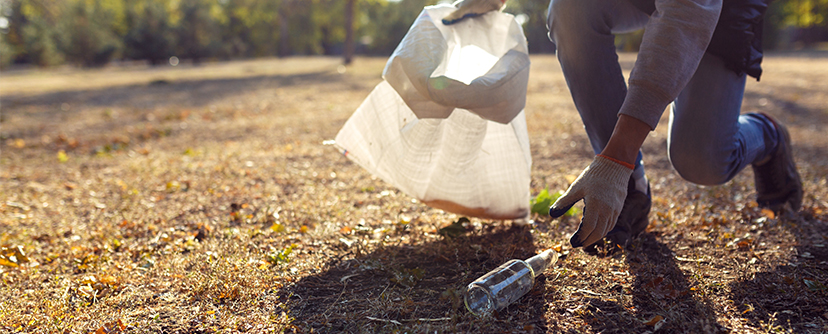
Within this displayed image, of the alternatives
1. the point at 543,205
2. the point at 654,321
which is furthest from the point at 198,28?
the point at 654,321

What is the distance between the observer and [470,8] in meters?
1.91

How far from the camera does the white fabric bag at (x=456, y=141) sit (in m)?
1.90

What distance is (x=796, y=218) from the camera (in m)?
2.10

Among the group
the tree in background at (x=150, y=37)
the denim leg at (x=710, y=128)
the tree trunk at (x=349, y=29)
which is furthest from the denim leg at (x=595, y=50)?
the tree in background at (x=150, y=37)

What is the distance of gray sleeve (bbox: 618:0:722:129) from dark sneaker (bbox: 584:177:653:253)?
56cm

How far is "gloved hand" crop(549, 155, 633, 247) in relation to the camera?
1315mm

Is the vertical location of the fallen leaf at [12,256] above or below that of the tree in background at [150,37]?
above

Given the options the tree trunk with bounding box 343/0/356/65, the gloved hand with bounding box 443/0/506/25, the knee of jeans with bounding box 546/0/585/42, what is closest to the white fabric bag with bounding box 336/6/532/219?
the gloved hand with bounding box 443/0/506/25

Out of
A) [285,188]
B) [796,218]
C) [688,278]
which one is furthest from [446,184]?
[796,218]

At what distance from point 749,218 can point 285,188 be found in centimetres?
234

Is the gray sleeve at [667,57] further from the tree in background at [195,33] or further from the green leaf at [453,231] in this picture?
the tree in background at [195,33]

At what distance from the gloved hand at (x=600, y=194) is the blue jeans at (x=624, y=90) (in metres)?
0.49

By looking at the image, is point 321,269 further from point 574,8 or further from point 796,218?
point 796,218

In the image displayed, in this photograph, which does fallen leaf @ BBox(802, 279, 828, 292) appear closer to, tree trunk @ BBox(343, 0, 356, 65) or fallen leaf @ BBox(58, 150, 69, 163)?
fallen leaf @ BBox(58, 150, 69, 163)
